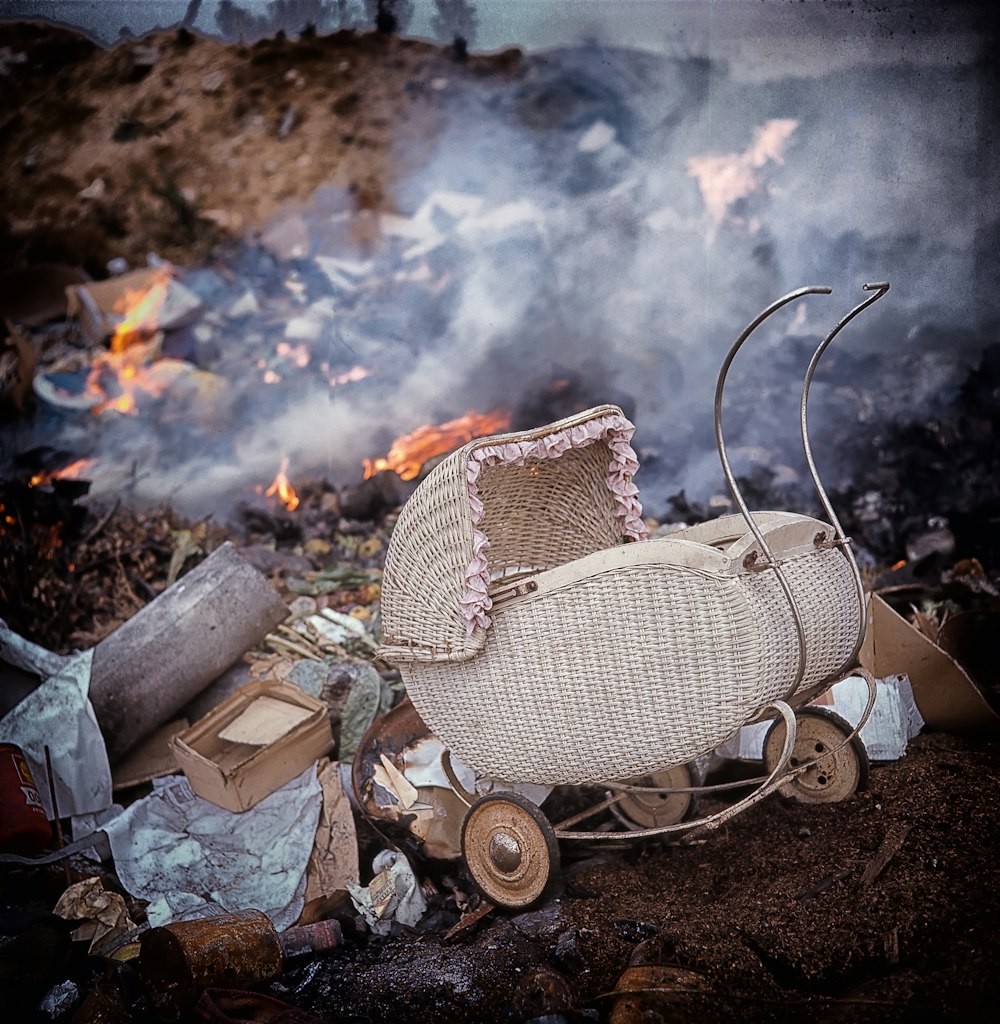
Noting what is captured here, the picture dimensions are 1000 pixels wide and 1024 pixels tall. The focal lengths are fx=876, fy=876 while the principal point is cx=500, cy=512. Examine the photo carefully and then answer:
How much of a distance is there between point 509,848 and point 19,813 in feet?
7.47

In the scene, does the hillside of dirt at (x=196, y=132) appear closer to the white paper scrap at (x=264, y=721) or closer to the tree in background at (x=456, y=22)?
the tree in background at (x=456, y=22)

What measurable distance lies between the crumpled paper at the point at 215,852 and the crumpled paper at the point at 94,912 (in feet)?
0.35

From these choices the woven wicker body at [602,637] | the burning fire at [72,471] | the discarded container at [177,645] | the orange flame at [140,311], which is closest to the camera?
the woven wicker body at [602,637]

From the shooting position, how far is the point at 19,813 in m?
3.93

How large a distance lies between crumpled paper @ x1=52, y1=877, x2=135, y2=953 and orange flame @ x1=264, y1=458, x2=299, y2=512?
3920mm

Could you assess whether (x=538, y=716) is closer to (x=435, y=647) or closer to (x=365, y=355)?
(x=435, y=647)

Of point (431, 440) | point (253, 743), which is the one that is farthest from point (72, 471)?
point (253, 743)

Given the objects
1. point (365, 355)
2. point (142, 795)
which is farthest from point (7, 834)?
point (365, 355)

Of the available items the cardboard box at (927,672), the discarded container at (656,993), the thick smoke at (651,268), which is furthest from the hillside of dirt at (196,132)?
the discarded container at (656,993)

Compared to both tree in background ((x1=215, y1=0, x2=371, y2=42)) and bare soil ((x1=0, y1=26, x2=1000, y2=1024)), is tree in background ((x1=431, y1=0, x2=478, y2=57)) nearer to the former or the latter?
tree in background ((x1=215, y1=0, x2=371, y2=42))

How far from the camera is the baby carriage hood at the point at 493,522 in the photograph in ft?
10.3

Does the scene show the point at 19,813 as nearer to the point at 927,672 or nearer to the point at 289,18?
the point at 927,672

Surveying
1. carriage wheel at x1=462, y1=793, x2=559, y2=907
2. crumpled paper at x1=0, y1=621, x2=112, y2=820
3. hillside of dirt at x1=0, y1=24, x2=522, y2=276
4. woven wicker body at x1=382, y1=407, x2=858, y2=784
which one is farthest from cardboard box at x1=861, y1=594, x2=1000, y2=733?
hillside of dirt at x1=0, y1=24, x2=522, y2=276

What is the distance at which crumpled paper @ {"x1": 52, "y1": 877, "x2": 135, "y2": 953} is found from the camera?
12.0ft
